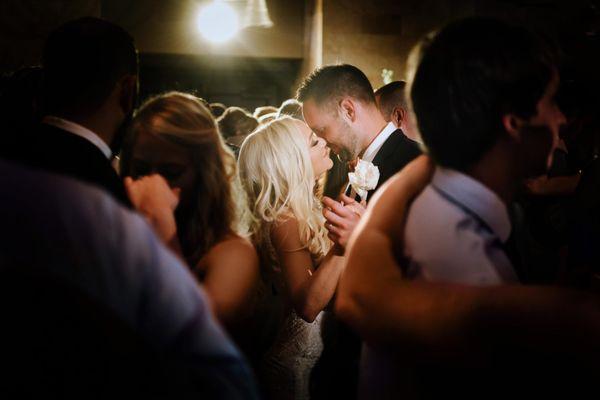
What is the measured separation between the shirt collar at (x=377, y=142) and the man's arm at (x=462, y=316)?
7.85ft

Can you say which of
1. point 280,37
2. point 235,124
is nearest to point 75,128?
point 235,124

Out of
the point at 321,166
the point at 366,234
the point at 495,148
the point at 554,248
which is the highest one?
the point at 495,148

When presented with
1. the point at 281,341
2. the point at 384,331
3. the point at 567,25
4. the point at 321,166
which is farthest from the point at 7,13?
the point at 567,25

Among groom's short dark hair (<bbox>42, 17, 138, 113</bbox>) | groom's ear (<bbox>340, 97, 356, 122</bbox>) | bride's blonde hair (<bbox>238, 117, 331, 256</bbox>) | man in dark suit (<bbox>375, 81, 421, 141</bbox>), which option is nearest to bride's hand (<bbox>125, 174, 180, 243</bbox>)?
groom's short dark hair (<bbox>42, 17, 138, 113</bbox>)

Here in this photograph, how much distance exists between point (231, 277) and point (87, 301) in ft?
3.94

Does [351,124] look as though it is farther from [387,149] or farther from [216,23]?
[216,23]

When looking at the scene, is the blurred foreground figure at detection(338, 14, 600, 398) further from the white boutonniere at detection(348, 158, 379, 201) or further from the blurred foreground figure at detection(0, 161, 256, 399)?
the white boutonniere at detection(348, 158, 379, 201)

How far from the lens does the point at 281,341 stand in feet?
9.48

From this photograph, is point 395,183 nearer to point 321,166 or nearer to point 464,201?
point 464,201

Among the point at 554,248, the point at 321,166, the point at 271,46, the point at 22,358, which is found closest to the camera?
the point at 22,358

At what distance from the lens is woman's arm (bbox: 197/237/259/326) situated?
1821mm

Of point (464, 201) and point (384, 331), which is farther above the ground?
point (464, 201)

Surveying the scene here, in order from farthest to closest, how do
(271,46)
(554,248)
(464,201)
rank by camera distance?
(271,46) → (554,248) → (464,201)

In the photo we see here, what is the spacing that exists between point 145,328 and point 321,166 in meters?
2.59
